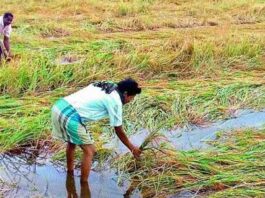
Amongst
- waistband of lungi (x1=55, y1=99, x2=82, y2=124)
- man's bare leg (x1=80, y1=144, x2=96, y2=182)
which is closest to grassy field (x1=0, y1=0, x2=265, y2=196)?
man's bare leg (x1=80, y1=144, x2=96, y2=182)

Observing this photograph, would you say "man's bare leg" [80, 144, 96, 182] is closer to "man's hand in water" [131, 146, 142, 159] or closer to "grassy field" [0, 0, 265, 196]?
"man's hand in water" [131, 146, 142, 159]

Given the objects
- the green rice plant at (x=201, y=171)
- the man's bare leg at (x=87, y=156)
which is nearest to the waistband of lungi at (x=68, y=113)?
the man's bare leg at (x=87, y=156)

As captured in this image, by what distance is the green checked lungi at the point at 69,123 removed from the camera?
4.64 meters

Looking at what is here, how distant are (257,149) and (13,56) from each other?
4.49m

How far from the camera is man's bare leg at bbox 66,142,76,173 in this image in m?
4.96

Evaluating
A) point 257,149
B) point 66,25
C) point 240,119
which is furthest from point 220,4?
point 257,149

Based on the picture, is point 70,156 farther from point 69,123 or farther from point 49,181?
point 69,123

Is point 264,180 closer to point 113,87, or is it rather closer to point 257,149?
point 257,149

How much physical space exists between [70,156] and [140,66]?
3379mm

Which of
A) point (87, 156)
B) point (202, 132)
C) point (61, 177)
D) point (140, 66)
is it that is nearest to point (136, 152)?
point (87, 156)

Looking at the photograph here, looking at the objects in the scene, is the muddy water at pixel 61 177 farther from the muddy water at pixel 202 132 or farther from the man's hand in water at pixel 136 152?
the man's hand in water at pixel 136 152

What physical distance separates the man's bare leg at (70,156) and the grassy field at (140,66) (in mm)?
756

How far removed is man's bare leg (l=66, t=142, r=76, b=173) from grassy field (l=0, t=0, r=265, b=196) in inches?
29.8

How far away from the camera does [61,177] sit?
5.12 meters
